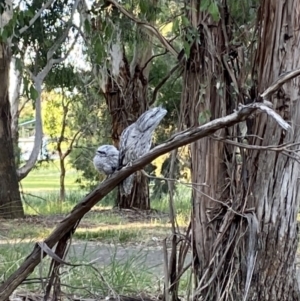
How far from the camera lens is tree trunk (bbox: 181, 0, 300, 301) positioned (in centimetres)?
324

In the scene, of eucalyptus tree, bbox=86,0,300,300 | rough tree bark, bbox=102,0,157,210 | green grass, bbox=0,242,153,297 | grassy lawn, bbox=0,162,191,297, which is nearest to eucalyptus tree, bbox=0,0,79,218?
grassy lawn, bbox=0,162,191,297

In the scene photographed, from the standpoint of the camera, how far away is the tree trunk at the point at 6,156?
32.8ft

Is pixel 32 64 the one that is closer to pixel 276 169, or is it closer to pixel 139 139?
pixel 276 169

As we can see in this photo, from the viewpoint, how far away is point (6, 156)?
10.1m

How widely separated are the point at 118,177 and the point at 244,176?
3.72ft

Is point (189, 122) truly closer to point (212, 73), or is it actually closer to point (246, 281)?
point (212, 73)

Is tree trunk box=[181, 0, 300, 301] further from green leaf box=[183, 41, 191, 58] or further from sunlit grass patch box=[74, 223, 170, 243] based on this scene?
sunlit grass patch box=[74, 223, 170, 243]

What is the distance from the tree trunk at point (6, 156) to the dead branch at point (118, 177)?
7360mm

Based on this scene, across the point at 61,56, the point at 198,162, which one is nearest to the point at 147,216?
the point at 61,56

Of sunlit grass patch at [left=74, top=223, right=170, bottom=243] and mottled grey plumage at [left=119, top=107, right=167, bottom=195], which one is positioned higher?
mottled grey plumage at [left=119, top=107, right=167, bottom=195]

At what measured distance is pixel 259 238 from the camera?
10.8 ft

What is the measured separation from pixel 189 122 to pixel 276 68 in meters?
0.57

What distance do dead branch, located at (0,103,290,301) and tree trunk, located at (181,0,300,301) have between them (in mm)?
845

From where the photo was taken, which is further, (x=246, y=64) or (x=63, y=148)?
(x=63, y=148)
